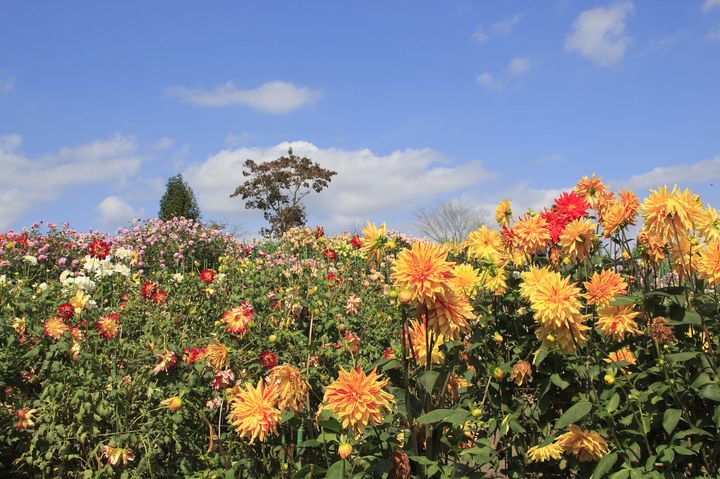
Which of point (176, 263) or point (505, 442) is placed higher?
point (176, 263)

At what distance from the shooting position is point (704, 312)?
2316mm

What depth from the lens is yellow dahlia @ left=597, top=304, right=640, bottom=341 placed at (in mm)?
2164

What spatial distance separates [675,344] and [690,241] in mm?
475

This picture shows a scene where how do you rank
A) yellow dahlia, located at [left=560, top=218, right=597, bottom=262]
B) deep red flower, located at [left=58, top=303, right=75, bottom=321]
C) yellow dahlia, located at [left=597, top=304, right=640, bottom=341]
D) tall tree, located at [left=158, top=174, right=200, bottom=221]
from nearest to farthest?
1. yellow dahlia, located at [left=597, top=304, right=640, bottom=341]
2. yellow dahlia, located at [left=560, top=218, right=597, bottom=262]
3. deep red flower, located at [left=58, top=303, right=75, bottom=321]
4. tall tree, located at [left=158, top=174, right=200, bottom=221]

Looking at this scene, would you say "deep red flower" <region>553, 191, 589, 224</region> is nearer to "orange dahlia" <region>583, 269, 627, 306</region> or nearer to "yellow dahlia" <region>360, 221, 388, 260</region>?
"orange dahlia" <region>583, 269, 627, 306</region>

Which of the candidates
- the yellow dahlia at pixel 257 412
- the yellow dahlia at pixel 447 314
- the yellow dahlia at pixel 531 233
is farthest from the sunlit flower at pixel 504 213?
the yellow dahlia at pixel 257 412

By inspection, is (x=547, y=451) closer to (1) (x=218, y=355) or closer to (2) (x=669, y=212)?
(2) (x=669, y=212)

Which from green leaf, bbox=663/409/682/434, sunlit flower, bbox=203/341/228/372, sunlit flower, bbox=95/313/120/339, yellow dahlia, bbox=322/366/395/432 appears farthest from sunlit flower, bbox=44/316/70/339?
green leaf, bbox=663/409/682/434

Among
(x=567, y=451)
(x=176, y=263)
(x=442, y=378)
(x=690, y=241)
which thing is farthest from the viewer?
(x=176, y=263)

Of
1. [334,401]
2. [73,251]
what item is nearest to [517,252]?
[334,401]

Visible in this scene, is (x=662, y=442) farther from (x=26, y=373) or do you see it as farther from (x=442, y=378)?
(x=26, y=373)

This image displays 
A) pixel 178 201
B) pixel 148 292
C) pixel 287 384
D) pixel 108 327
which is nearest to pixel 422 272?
pixel 287 384

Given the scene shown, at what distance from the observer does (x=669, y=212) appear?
7.27 feet

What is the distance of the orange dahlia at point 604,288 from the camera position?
7.33ft
